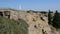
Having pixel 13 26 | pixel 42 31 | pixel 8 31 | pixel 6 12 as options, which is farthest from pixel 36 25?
pixel 8 31

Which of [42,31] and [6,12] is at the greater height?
[6,12]

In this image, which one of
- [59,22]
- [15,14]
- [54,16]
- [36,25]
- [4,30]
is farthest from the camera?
[54,16]

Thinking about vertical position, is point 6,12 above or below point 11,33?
above

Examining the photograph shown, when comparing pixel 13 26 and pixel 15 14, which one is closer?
pixel 13 26

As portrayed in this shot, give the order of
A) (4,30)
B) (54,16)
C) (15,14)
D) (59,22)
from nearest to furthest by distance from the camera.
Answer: (4,30), (15,14), (59,22), (54,16)

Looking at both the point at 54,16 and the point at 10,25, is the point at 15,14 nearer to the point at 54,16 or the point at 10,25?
the point at 10,25

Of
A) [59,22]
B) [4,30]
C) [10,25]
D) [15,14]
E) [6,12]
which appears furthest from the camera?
[59,22]

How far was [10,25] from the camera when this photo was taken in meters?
10.8

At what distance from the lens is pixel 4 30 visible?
9836 millimetres

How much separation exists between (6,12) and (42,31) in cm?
471

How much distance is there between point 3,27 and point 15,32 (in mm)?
1070

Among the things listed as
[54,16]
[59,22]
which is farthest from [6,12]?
[54,16]

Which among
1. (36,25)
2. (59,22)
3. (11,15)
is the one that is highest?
(11,15)

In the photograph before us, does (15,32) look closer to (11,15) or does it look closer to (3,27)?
(3,27)
